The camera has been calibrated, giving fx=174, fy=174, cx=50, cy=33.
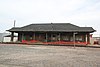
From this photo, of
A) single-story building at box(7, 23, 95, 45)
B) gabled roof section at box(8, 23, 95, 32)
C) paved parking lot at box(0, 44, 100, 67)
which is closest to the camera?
paved parking lot at box(0, 44, 100, 67)

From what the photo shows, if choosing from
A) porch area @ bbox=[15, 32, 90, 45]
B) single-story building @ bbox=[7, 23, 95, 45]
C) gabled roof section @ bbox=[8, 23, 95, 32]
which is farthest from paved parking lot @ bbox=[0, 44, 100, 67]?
porch area @ bbox=[15, 32, 90, 45]

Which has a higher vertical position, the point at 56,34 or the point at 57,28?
the point at 57,28

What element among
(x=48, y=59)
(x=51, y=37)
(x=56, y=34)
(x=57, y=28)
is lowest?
(x=48, y=59)

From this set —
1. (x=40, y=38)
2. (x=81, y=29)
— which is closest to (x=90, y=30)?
(x=81, y=29)

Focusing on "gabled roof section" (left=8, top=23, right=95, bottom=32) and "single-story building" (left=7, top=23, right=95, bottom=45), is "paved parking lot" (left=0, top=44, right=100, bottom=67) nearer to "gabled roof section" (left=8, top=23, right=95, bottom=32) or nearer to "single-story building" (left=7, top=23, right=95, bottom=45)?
"gabled roof section" (left=8, top=23, right=95, bottom=32)

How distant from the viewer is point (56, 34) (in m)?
43.4

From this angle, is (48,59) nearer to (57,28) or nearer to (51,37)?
(51,37)

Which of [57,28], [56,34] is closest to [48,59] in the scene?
[56,34]

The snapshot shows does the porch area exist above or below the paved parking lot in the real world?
above

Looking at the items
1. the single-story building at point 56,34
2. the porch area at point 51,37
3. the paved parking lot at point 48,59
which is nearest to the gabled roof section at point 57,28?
the single-story building at point 56,34

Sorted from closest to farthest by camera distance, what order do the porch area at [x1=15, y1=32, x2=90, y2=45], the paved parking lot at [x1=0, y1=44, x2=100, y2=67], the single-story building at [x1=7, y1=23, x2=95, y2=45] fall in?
the paved parking lot at [x1=0, y1=44, x2=100, y2=67] < the single-story building at [x1=7, y1=23, x2=95, y2=45] < the porch area at [x1=15, y1=32, x2=90, y2=45]

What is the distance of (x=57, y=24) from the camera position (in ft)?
156

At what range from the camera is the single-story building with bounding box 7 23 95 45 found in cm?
4106

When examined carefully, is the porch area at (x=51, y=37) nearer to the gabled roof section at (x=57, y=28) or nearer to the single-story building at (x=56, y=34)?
the single-story building at (x=56, y=34)
